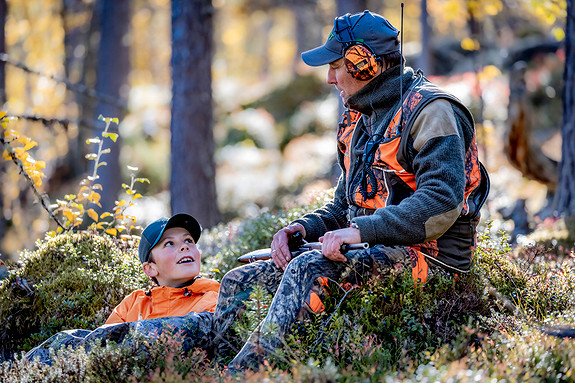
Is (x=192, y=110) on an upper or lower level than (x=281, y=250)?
upper

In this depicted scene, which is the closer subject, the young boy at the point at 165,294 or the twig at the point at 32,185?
the young boy at the point at 165,294

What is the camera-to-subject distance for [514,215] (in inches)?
407

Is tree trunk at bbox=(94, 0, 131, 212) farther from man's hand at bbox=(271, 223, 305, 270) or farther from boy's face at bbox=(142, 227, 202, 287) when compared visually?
man's hand at bbox=(271, 223, 305, 270)

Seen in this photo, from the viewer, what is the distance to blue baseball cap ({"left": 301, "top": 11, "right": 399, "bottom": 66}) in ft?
13.5

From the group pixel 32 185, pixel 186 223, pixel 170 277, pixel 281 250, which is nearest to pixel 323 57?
pixel 281 250

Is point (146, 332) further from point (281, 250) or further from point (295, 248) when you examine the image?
point (295, 248)

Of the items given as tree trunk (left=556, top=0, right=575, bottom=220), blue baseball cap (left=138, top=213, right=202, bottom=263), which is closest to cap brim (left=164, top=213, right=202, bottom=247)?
blue baseball cap (left=138, top=213, right=202, bottom=263)

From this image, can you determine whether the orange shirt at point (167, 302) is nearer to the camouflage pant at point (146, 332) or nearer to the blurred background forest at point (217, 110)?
the camouflage pant at point (146, 332)

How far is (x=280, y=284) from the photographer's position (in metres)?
3.69

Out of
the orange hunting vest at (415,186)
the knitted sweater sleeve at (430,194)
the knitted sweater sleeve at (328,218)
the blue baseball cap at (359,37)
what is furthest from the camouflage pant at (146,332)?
the blue baseball cap at (359,37)

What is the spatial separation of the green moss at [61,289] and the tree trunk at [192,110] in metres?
3.89

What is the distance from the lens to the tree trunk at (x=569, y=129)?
8102 mm

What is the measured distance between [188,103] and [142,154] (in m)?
11.8

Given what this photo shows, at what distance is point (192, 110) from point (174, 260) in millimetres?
5174
